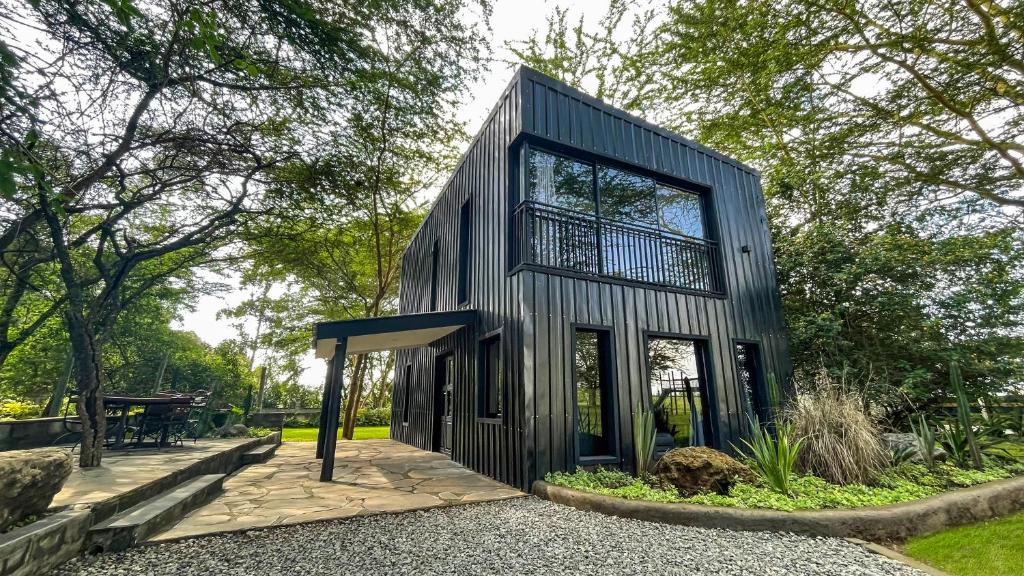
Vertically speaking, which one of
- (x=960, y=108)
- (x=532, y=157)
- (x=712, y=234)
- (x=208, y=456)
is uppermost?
(x=960, y=108)

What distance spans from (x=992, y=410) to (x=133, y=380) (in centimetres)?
2683

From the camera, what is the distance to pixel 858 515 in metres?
2.90

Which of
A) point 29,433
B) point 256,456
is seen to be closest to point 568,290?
point 256,456

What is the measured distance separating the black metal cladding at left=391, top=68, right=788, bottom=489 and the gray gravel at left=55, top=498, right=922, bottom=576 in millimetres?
1382

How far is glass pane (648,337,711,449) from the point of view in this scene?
5.58 m

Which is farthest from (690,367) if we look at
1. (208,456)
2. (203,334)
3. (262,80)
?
(203,334)

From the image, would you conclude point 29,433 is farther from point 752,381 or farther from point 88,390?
point 752,381

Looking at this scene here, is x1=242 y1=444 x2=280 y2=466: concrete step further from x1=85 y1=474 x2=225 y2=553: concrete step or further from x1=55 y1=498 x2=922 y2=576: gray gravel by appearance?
x1=55 y1=498 x2=922 y2=576: gray gravel

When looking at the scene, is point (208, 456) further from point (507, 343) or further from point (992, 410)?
point (992, 410)

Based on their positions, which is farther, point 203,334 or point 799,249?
point 203,334

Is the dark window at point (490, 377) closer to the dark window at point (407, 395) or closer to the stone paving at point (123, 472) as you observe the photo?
the stone paving at point (123, 472)

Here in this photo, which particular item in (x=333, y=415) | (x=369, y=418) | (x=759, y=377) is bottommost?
(x=369, y=418)

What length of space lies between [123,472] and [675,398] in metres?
6.61

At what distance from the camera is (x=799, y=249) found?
796cm
